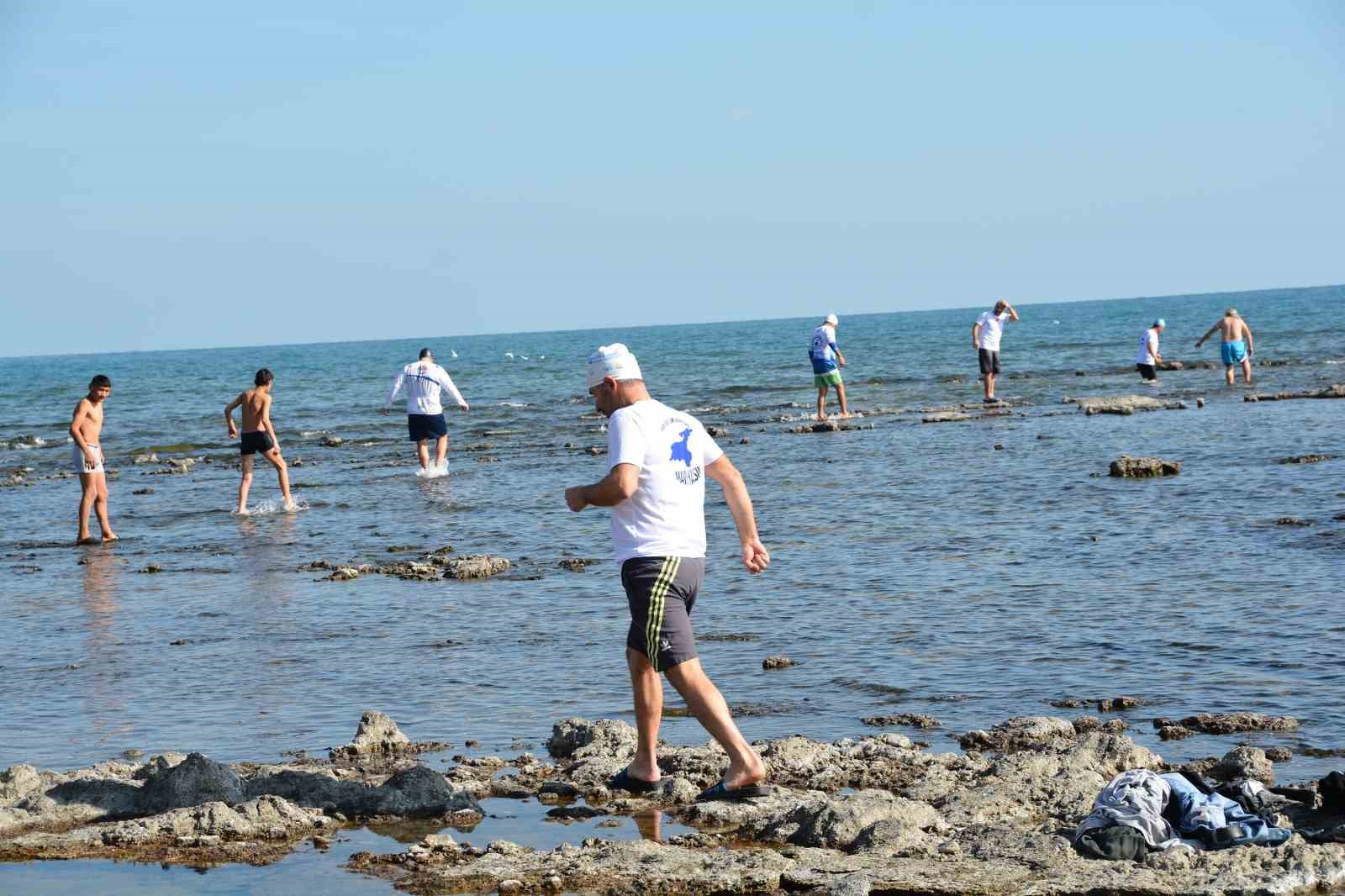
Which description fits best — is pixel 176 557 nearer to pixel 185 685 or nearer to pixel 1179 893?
pixel 185 685

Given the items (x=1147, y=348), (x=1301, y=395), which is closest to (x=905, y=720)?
(x=1301, y=395)

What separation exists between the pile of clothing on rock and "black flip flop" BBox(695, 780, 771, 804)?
1.21 metres

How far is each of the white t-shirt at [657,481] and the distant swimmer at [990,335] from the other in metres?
21.0

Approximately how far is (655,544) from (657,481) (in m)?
0.24

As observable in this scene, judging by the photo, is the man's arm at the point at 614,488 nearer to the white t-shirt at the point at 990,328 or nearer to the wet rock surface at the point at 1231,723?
the wet rock surface at the point at 1231,723

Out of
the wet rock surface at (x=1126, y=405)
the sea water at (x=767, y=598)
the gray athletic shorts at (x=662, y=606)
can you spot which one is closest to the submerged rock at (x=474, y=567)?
the sea water at (x=767, y=598)

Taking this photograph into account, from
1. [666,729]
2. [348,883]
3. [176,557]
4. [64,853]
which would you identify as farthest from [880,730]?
[176,557]

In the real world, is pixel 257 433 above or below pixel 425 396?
below

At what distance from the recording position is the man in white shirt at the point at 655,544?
232 inches

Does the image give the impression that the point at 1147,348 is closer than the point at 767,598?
No

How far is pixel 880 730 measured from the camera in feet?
22.8

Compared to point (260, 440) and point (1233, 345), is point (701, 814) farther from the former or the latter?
point (1233, 345)

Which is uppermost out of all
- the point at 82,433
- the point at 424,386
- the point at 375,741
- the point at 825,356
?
the point at 825,356

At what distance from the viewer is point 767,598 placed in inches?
412
